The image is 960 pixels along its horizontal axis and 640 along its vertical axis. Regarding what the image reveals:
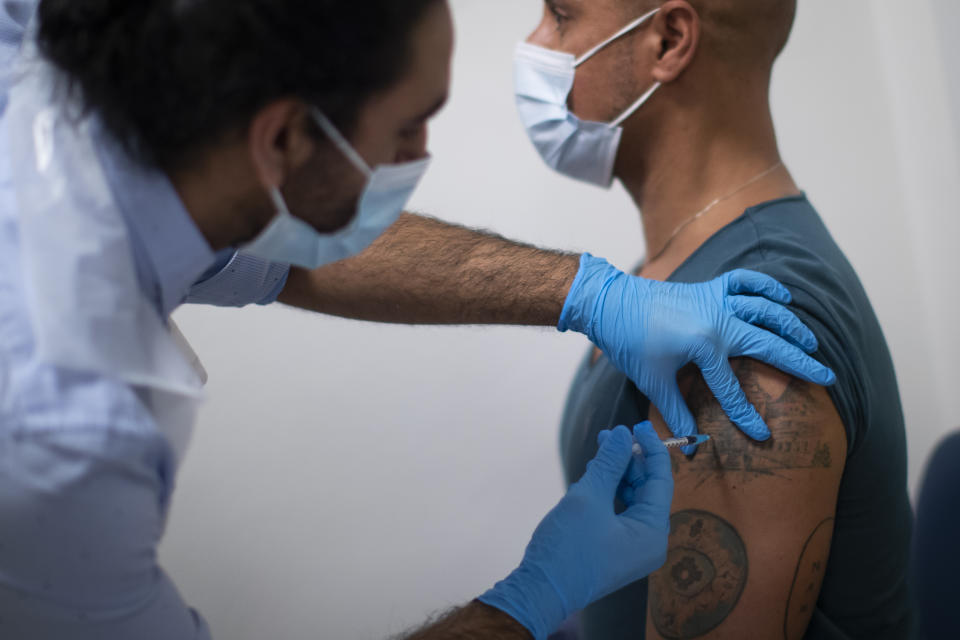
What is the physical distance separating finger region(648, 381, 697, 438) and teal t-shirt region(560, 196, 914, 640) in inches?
4.4

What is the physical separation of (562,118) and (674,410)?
620 millimetres

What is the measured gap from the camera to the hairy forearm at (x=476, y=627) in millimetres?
896

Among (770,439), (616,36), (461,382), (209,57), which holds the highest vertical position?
(616,36)

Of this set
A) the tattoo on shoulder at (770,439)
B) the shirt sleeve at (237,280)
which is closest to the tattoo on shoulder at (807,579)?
the tattoo on shoulder at (770,439)

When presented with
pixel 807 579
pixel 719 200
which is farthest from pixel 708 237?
pixel 807 579

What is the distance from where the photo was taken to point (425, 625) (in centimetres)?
99

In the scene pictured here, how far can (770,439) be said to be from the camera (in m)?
0.96

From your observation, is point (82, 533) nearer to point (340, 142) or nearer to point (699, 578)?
point (340, 142)

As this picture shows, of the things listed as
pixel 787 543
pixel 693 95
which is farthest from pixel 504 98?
pixel 787 543

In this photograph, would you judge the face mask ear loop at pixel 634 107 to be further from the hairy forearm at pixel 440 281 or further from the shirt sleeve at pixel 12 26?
the shirt sleeve at pixel 12 26

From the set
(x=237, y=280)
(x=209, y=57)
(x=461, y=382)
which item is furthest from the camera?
(x=461, y=382)

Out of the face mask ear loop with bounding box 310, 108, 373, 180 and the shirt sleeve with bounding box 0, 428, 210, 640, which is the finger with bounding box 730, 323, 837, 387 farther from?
the shirt sleeve with bounding box 0, 428, 210, 640

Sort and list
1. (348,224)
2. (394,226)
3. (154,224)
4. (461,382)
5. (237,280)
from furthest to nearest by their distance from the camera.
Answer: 1. (461,382)
2. (394,226)
3. (237,280)
4. (348,224)
5. (154,224)

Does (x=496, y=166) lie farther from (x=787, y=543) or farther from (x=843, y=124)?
(x=787, y=543)
